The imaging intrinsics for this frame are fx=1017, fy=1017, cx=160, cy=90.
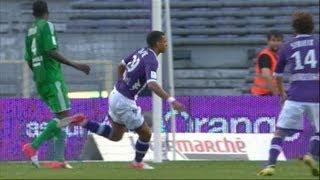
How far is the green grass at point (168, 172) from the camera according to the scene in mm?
10828

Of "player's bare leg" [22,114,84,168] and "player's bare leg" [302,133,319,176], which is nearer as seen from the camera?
"player's bare leg" [302,133,319,176]

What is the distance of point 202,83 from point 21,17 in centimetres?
445

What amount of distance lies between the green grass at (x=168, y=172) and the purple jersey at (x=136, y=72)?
3.21 feet

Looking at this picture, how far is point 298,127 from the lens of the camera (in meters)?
11.0

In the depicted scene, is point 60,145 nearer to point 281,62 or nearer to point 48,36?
Result: point 48,36

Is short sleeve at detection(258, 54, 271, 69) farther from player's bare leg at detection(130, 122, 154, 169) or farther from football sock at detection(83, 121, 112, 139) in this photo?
football sock at detection(83, 121, 112, 139)

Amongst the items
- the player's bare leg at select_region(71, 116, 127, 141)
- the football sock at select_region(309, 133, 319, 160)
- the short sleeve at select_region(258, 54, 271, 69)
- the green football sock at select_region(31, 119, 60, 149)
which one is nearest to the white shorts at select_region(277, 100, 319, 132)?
the football sock at select_region(309, 133, 319, 160)

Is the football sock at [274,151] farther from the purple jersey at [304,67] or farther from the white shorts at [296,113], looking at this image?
the purple jersey at [304,67]

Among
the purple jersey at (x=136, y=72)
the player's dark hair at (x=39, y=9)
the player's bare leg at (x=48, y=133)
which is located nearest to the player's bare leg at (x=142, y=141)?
the purple jersey at (x=136, y=72)

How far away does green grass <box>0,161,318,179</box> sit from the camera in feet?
35.5

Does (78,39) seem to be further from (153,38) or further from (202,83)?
(153,38)

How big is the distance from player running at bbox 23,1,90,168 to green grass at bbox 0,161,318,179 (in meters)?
0.41

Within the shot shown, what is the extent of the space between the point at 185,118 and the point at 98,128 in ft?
14.5

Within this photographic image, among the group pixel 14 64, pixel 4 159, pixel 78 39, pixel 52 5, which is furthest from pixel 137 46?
pixel 52 5
